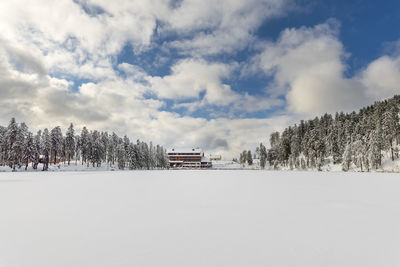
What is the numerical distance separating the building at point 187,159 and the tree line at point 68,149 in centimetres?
3089

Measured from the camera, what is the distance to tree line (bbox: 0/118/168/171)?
7050 cm

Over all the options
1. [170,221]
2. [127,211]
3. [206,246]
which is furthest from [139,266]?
[127,211]

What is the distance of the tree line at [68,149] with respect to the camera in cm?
7050

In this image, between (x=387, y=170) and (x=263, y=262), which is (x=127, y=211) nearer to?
(x=263, y=262)

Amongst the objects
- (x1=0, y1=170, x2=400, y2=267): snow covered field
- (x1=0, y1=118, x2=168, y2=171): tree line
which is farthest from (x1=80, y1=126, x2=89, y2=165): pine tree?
(x1=0, y1=170, x2=400, y2=267): snow covered field

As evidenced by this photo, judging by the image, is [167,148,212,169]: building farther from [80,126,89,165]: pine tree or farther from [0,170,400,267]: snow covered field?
[0,170,400,267]: snow covered field

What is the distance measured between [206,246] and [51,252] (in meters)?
4.10

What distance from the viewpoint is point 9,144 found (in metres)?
69.7

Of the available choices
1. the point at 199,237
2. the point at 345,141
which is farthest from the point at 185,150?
the point at 199,237

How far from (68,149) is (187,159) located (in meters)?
83.8

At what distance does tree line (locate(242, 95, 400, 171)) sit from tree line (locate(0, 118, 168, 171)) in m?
70.8

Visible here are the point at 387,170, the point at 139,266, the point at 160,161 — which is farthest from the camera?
the point at 160,161

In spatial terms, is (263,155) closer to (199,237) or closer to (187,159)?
(187,159)

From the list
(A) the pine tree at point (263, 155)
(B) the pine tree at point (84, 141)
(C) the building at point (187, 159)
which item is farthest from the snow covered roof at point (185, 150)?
(B) the pine tree at point (84, 141)
